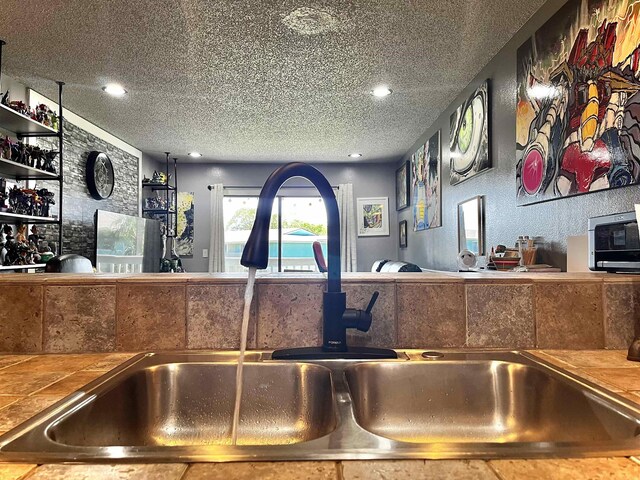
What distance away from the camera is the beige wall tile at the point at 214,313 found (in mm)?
913

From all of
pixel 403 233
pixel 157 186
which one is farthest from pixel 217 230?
pixel 403 233

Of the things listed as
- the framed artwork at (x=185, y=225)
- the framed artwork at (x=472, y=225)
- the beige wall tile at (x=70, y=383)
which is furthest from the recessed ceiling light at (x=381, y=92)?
the framed artwork at (x=185, y=225)

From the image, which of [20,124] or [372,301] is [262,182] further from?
[372,301]

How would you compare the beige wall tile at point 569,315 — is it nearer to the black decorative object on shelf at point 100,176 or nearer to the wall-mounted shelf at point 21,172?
the wall-mounted shelf at point 21,172

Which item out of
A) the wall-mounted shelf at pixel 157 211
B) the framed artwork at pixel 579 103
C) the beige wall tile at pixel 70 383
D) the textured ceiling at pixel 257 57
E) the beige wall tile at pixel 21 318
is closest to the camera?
the beige wall tile at pixel 70 383

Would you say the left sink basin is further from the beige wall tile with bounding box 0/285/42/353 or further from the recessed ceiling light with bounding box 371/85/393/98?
the recessed ceiling light with bounding box 371/85/393/98

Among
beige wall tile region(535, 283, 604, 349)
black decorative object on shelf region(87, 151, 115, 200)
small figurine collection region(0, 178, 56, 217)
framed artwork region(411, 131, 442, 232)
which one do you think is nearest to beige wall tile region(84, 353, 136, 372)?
beige wall tile region(535, 283, 604, 349)

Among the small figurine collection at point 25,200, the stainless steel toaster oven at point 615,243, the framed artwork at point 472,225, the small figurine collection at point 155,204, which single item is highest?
the small figurine collection at point 155,204

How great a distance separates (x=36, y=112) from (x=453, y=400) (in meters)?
3.86

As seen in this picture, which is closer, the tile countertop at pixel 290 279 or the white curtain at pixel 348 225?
the tile countertop at pixel 290 279

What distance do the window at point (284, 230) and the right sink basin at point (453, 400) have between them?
5.97 m

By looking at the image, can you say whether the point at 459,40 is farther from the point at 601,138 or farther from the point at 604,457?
the point at 604,457

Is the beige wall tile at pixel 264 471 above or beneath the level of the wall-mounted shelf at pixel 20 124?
beneath

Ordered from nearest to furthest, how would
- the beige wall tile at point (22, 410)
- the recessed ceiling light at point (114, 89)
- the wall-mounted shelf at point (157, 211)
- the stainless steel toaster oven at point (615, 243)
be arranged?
the beige wall tile at point (22, 410), the stainless steel toaster oven at point (615, 243), the recessed ceiling light at point (114, 89), the wall-mounted shelf at point (157, 211)
